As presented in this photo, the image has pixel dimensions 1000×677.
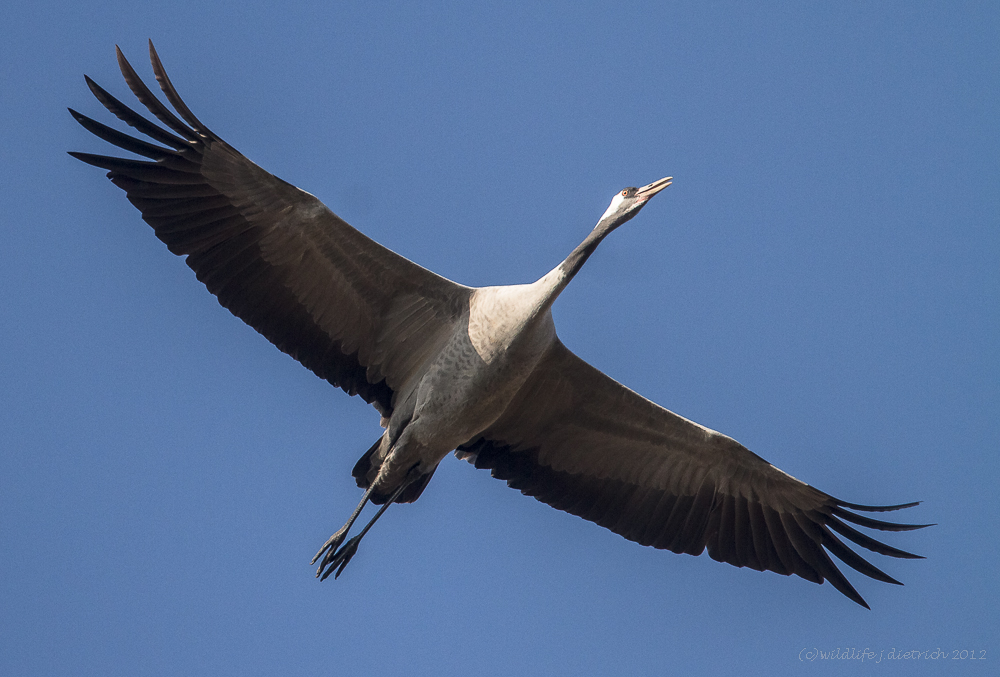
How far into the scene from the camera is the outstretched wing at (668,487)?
10672 mm

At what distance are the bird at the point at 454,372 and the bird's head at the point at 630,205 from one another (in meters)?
0.02

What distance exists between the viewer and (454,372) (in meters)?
9.63

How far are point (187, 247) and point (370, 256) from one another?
170 cm

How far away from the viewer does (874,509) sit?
10.0 metres

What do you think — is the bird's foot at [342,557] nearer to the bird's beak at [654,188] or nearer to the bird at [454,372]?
the bird at [454,372]

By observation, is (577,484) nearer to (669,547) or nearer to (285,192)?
(669,547)

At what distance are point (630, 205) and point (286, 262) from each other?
331cm

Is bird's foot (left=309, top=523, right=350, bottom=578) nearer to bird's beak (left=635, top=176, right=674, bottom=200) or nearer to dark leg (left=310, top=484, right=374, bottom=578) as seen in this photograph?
dark leg (left=310, top=484, right=374, bottom=578)

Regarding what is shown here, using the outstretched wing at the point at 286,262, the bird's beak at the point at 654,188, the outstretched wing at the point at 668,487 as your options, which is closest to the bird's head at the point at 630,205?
the bird's beak at the point at 654,188

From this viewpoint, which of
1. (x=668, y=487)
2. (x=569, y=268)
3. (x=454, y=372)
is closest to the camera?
(x=569, y=268)

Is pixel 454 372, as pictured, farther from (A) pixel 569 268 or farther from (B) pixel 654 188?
(B) pixel 654 188

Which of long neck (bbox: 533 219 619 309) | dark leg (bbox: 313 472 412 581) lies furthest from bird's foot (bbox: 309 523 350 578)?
long neck (bbox: 533 219 619 309)

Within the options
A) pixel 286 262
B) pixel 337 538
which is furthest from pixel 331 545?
pixel 286 262

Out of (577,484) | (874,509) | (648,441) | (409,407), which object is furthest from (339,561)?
(874,509)
